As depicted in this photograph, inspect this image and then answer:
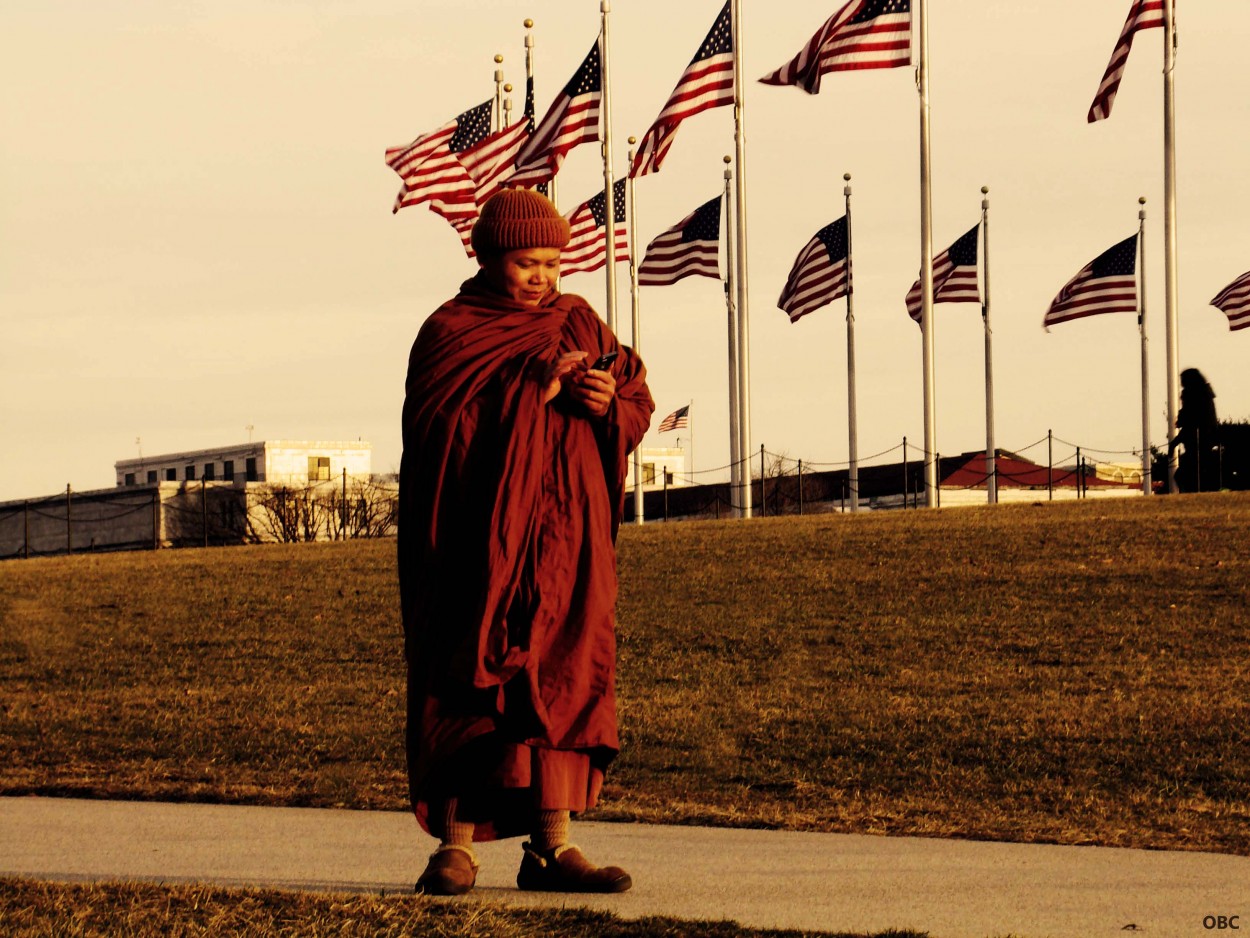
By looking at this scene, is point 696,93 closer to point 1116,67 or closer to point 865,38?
point 865,38

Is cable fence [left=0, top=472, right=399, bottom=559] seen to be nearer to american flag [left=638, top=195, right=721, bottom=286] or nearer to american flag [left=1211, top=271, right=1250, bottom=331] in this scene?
american flag [left=638, top=195, right=721, bottom=286]

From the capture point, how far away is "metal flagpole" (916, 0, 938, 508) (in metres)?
27.2

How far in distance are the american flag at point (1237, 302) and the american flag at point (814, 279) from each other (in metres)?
5.77

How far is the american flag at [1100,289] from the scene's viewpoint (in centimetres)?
2823

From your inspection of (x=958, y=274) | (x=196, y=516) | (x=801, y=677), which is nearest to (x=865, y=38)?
(x=958, y=274)

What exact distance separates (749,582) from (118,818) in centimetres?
1183

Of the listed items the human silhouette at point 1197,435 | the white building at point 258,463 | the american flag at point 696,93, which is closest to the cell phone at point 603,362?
the american flag at point 696,93

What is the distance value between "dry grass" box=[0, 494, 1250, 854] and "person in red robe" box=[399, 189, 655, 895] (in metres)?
2.36

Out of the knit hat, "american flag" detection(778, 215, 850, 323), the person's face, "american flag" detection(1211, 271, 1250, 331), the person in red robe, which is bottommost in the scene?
the person in red robe

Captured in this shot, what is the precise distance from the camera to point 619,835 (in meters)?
6.72

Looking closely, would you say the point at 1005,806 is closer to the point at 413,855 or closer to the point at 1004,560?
the point at 413,855

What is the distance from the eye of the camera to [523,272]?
5.34 metres

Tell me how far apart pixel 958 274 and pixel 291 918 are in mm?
27182

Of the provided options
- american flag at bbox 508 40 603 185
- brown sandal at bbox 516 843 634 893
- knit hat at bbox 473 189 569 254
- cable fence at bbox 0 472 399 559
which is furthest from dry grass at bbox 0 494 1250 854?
cable fence at bbox 0 472 399 559
